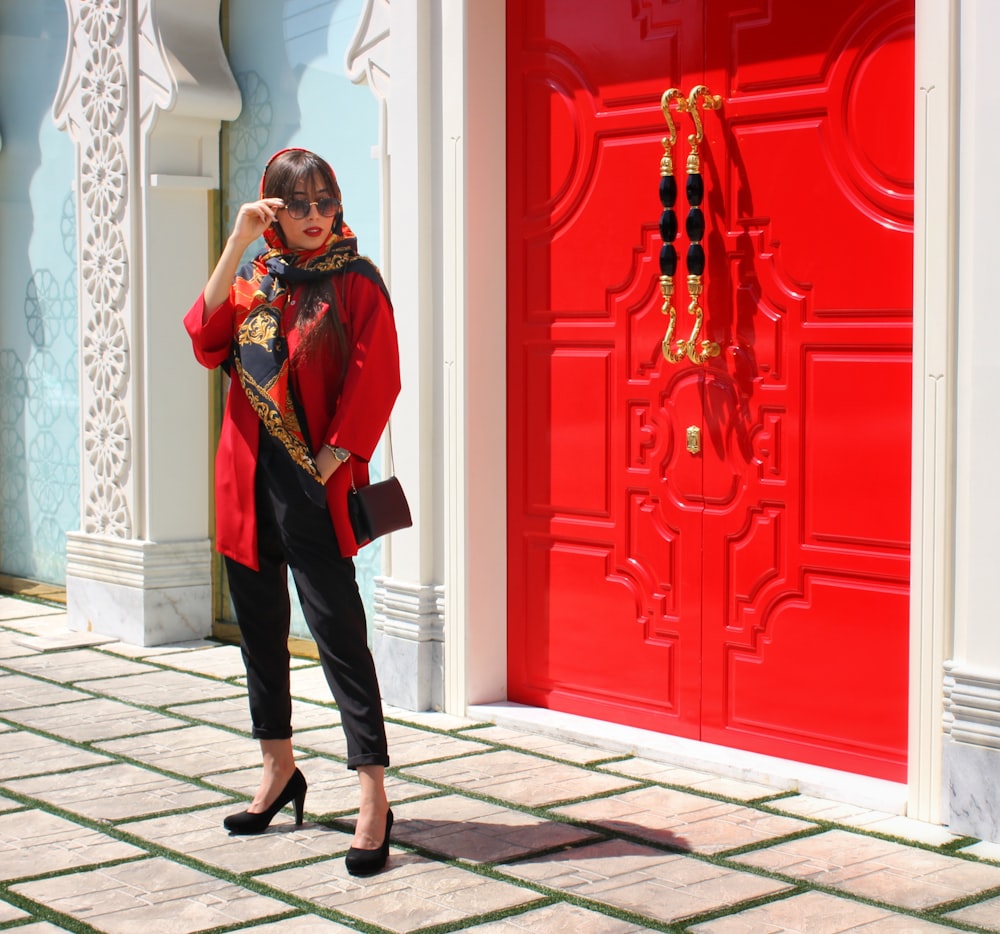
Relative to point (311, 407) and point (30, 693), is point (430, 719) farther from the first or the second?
point (311, 407)

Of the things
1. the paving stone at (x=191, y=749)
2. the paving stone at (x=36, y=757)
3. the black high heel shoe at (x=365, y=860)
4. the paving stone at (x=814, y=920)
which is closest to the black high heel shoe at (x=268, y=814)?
the black high heel shoe at (x=365, y=860)

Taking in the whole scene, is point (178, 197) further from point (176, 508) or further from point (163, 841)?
point (163, 841)

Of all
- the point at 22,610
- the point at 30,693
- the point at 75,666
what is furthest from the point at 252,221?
the point at 22,610

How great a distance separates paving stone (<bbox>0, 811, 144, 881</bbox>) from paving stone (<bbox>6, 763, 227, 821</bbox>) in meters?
0.11

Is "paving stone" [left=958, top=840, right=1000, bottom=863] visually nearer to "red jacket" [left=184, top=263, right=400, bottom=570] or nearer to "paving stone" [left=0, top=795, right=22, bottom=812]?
"red jacket" [left=184, top=263, right=400, bottom=570]

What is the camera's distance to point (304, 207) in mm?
3598

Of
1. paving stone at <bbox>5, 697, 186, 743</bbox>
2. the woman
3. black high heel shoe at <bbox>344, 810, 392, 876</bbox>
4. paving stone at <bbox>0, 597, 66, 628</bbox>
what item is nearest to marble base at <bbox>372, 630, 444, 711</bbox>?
paving stone at <bbox>5, 697, 186, 743</bbox>

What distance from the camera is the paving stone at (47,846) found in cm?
361

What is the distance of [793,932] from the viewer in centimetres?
310

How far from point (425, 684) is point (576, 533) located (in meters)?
0.75

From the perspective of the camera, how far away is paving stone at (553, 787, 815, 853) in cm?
372

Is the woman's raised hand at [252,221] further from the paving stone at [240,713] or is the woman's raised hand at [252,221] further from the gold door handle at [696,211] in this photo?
the paving stone at [240,713]

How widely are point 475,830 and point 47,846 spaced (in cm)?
103

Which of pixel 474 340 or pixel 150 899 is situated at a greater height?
pixel 474 340
